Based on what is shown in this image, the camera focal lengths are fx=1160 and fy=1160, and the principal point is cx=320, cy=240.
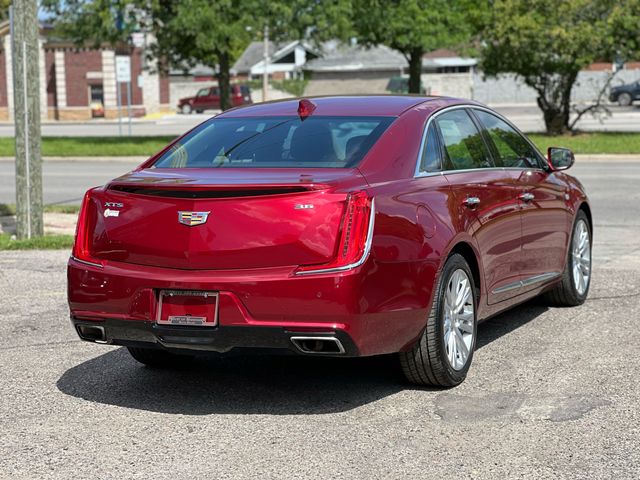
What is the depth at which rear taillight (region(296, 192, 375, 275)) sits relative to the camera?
18.0 ft

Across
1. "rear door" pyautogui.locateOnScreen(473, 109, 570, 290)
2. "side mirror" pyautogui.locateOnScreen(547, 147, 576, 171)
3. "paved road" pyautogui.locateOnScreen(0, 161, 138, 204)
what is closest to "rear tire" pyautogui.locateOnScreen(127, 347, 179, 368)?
"rear door" pyautogui.locateOnScreen(473, 109, 570, 290)

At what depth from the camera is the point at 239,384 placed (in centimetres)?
652

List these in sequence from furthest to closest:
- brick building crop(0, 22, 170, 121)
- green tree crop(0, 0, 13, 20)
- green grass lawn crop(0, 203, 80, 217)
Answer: green tree crop(0, 0, 13, 20) < brick building crop(0, 22, 170, 121) < green grass lawn crop(0, 203, 80, 217)

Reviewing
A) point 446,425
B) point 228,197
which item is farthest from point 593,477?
point 228,197

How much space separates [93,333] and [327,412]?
129cm

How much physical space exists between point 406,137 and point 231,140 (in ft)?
3.31

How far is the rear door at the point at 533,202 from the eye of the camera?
752 centimetres

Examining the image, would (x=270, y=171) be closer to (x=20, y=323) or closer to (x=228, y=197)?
(x=228, y=197)

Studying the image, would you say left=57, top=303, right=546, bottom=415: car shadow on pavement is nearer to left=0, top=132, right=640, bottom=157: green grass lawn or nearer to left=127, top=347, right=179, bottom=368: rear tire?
left=127, top=347, right=179, bottom=368: rear tire

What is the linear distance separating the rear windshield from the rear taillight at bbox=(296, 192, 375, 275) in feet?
1.57

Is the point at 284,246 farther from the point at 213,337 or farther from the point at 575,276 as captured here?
the point at 575,276

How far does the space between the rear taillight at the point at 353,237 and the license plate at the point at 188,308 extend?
0.47 meters

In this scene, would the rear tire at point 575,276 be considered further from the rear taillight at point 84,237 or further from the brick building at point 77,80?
the brick building at point 77,80

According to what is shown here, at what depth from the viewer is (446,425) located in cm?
559
